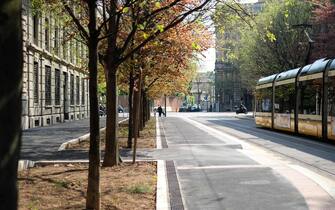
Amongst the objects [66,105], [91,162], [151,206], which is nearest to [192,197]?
[151,206]

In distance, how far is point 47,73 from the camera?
36.3 metres

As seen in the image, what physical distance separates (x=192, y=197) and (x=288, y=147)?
10.9m

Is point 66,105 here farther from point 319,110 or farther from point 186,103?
point 186,103

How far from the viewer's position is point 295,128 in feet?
84.4

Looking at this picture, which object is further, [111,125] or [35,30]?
[35,30]

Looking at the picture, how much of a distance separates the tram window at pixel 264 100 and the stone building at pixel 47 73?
10.5 metres

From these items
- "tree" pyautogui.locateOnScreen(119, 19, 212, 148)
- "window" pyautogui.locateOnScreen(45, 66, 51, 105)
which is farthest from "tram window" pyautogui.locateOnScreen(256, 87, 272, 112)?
"window" pyautogui.locateOnScreen(45, 66, 51, 105)

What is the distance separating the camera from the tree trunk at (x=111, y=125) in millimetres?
12508

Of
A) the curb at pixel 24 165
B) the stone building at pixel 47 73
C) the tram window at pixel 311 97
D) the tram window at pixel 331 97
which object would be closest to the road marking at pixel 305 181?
the tram window at pixel 331 97

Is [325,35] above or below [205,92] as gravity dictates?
above

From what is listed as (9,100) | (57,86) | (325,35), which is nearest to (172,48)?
(9,100)

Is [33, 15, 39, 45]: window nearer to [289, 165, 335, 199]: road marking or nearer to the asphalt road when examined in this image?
the asphalt road

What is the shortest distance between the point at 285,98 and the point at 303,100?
3270 mm

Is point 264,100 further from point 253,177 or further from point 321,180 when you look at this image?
point 321,180
